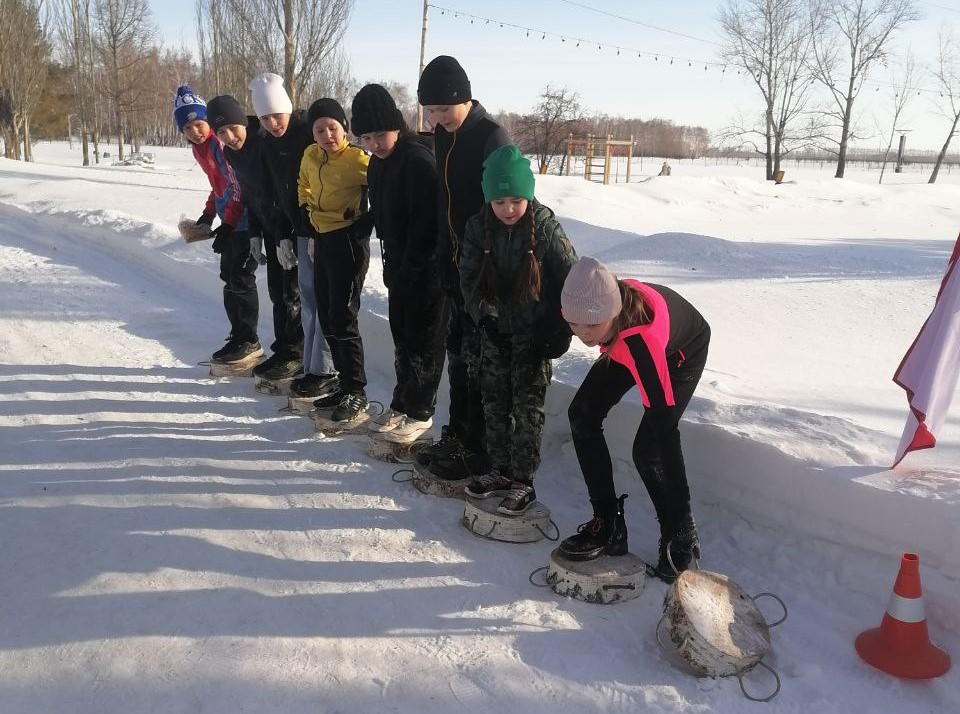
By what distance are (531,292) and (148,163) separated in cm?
3250

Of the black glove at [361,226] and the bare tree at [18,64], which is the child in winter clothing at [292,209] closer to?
the black glove at [361,226]

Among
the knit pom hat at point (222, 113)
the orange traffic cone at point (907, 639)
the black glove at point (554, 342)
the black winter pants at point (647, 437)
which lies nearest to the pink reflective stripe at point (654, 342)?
the black winter pants at point (647, 437)

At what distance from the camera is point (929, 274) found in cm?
775

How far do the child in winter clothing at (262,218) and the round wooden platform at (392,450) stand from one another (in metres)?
1.34

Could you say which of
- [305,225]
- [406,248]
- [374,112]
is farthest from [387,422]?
[374,112]

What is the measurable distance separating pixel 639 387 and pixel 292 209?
9.09 feet

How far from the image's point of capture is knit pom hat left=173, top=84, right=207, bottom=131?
5.08 metres

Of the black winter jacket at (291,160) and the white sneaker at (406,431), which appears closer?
the white sneaker at (406,431)

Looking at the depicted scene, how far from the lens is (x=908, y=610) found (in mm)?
2506

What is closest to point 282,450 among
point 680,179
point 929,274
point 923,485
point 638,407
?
point 638,407

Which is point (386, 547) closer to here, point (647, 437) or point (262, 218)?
point (647, 437)

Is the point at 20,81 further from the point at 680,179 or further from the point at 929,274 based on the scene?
the point at 929,274

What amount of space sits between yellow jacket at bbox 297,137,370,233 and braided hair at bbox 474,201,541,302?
51.6 inches

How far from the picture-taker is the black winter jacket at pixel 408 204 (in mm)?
3845
